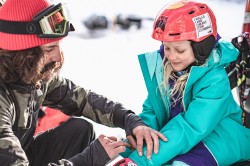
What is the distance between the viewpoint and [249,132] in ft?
6.75

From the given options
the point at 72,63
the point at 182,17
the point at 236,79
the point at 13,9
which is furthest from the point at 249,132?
the point at 72,63

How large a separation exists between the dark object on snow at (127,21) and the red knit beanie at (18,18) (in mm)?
3206

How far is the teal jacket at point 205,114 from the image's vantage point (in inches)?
73.2

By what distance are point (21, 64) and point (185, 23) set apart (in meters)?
0.76

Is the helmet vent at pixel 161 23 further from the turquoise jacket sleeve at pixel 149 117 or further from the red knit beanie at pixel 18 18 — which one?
the red knit beanie at pixel 18 18

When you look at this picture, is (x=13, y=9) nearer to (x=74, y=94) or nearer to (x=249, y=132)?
(x=74, y=94)

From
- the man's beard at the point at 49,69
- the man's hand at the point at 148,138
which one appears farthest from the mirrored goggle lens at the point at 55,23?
the man's hand at the point at 148,138

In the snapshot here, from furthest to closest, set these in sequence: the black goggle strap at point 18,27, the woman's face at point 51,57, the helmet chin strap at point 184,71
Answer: the helmet chin strap at point 184,71 → the woman's face at point 51,57 → the black goggle strap at point 18,27

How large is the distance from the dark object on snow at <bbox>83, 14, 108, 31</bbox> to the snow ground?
0.07 m

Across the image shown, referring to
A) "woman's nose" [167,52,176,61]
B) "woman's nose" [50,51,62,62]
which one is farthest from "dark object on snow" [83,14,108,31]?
"woman's nose" [50,51,62,62]

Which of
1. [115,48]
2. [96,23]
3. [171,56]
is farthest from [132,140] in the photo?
[96,23]

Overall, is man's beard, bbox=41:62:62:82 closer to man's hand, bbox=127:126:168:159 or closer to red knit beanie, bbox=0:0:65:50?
red knit beanie, bbox=0:0:65:50

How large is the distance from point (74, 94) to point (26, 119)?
1.16ft

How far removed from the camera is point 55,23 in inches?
67.8
